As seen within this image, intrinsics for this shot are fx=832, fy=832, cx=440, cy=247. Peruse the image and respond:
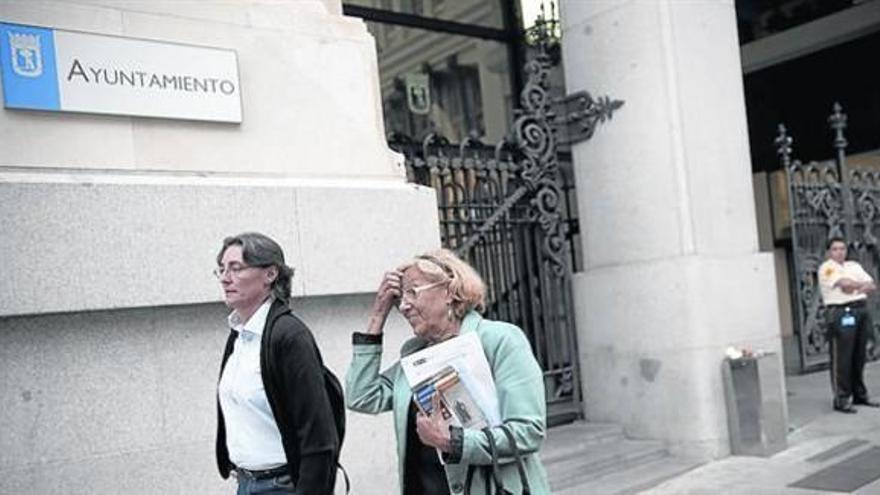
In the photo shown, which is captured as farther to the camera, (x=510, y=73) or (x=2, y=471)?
(x=510, y=73)

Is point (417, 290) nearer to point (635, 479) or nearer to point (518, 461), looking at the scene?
point (518, 461)

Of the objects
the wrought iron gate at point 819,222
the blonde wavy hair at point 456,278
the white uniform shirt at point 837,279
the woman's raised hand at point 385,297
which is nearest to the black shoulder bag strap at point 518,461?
the blonde wavy hair at point 456,278

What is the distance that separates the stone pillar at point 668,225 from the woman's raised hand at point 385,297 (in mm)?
4894

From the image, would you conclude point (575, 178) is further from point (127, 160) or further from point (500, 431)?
point (500, 431)

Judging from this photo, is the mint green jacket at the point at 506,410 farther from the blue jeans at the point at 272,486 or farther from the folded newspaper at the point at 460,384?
the blue jeans at the point at 272,486

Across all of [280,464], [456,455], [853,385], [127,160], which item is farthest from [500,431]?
[853,385]

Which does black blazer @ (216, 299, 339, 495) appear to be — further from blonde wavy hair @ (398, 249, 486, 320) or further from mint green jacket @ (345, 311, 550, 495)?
blonde wavy hair @ (398, 249, 486, 320)

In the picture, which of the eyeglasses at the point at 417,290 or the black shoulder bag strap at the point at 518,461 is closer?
the black shoulder bag strap at the point at 518,461

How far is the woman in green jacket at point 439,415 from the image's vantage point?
272 centimetres

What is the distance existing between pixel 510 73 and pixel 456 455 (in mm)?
11392

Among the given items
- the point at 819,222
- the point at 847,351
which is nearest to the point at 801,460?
the point at 847,351

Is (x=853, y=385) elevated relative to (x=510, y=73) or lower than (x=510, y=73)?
lower

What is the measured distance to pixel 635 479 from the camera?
6.86m

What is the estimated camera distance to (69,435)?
14.9ft
